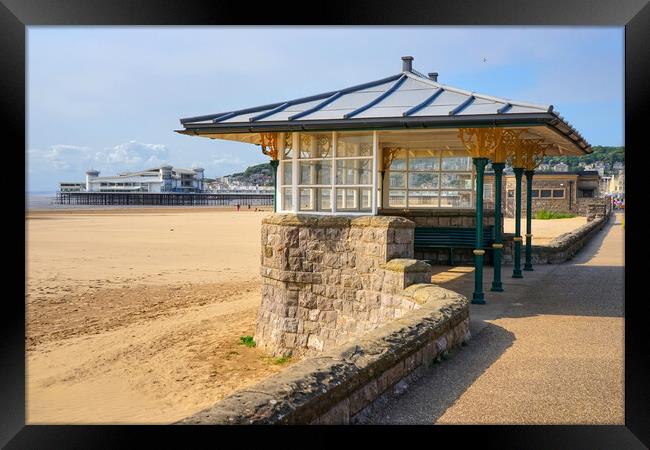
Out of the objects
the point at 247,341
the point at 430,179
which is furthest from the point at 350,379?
the point at 430,179

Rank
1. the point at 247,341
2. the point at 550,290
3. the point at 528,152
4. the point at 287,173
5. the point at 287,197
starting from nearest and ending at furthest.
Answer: the point at 287,173
the point at 287,197
the point at 550,290
the point at 247,341
the point at 528,152

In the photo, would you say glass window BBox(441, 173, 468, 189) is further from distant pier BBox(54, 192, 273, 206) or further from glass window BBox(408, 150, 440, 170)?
distant pier BBox(54, 192, 273, 206)

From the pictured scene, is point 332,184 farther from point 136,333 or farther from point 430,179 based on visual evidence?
point 136,333

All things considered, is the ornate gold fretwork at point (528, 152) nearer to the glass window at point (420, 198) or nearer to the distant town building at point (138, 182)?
the glass window at point (420, 198)

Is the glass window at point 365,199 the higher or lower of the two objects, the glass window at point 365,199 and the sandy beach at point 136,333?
the higher

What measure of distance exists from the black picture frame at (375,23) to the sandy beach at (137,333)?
3875 mm

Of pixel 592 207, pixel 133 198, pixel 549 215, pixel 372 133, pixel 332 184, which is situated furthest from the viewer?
pixel 133 198

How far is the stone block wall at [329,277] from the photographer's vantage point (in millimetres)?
9250

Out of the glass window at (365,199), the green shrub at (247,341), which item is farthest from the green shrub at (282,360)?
the glass window at (365,199)

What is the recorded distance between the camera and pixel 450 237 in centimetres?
1393

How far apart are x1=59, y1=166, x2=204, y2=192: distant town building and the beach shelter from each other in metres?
113

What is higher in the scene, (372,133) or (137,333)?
(372,133)

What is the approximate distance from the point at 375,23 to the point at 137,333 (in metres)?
10.7
